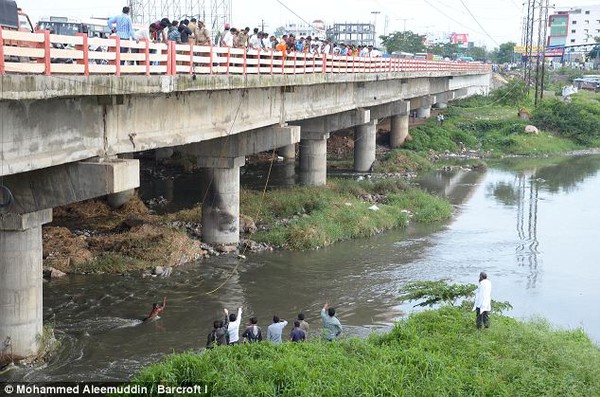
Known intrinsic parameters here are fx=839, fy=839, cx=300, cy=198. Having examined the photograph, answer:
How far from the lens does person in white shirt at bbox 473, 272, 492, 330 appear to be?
14844 mm

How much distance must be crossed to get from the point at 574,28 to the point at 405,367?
620ft

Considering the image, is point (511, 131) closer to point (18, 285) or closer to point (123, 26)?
point (123, 26)

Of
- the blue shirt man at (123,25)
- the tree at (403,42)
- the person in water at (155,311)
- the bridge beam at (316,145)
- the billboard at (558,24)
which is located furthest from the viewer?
the billboard at (558,24)

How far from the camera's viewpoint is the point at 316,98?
3191 centimetres

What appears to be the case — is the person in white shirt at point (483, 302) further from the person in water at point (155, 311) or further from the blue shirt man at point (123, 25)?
the blue shirt man at point (123, 25)

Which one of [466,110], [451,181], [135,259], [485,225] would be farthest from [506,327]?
[466,110]

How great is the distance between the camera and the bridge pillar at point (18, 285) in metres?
14.9

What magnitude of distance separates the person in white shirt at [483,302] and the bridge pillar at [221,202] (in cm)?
1143

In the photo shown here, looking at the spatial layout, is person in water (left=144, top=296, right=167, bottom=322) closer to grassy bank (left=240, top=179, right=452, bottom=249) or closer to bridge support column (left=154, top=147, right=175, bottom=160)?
grassy bank (left=240, top=179, right=452, bottom=249)

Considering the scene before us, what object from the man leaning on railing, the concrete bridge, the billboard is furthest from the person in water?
the billboard

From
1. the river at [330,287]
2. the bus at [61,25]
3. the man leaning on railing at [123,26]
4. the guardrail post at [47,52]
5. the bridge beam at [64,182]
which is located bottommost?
the river at [330,287]

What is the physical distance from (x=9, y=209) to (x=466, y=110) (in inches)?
2511

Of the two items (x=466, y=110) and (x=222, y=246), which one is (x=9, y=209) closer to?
(x=222, y=246)

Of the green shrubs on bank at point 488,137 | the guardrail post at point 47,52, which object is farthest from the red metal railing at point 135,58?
the green shrubs on bank at point 488,137
